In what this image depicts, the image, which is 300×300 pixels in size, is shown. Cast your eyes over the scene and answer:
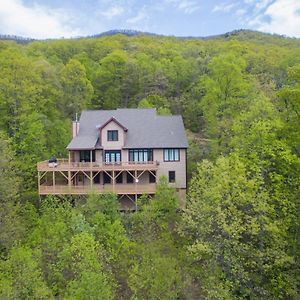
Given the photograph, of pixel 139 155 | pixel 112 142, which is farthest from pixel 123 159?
pixel 112 142

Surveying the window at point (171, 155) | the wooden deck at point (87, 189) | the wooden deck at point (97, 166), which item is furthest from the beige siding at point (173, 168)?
the wooden deck at point (87, 189)

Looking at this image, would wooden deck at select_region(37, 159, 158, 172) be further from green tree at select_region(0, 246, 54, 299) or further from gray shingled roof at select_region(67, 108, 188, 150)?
green tree at select_region(0, 246, 54, 299)

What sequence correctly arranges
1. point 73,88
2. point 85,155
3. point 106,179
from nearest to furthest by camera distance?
point 85,155, point 106,179, point 73,88

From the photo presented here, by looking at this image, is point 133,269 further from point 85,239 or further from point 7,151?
point 7,151

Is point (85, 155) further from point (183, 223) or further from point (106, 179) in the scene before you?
point (183, 223)

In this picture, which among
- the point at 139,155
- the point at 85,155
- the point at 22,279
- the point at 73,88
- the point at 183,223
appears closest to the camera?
the point at 22,279

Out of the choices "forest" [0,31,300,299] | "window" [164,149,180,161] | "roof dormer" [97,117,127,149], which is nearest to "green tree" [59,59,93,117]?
"forest" [0,31,300,299]

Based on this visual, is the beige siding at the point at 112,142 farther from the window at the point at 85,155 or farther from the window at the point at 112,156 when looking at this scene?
the window at the point at 85,155
